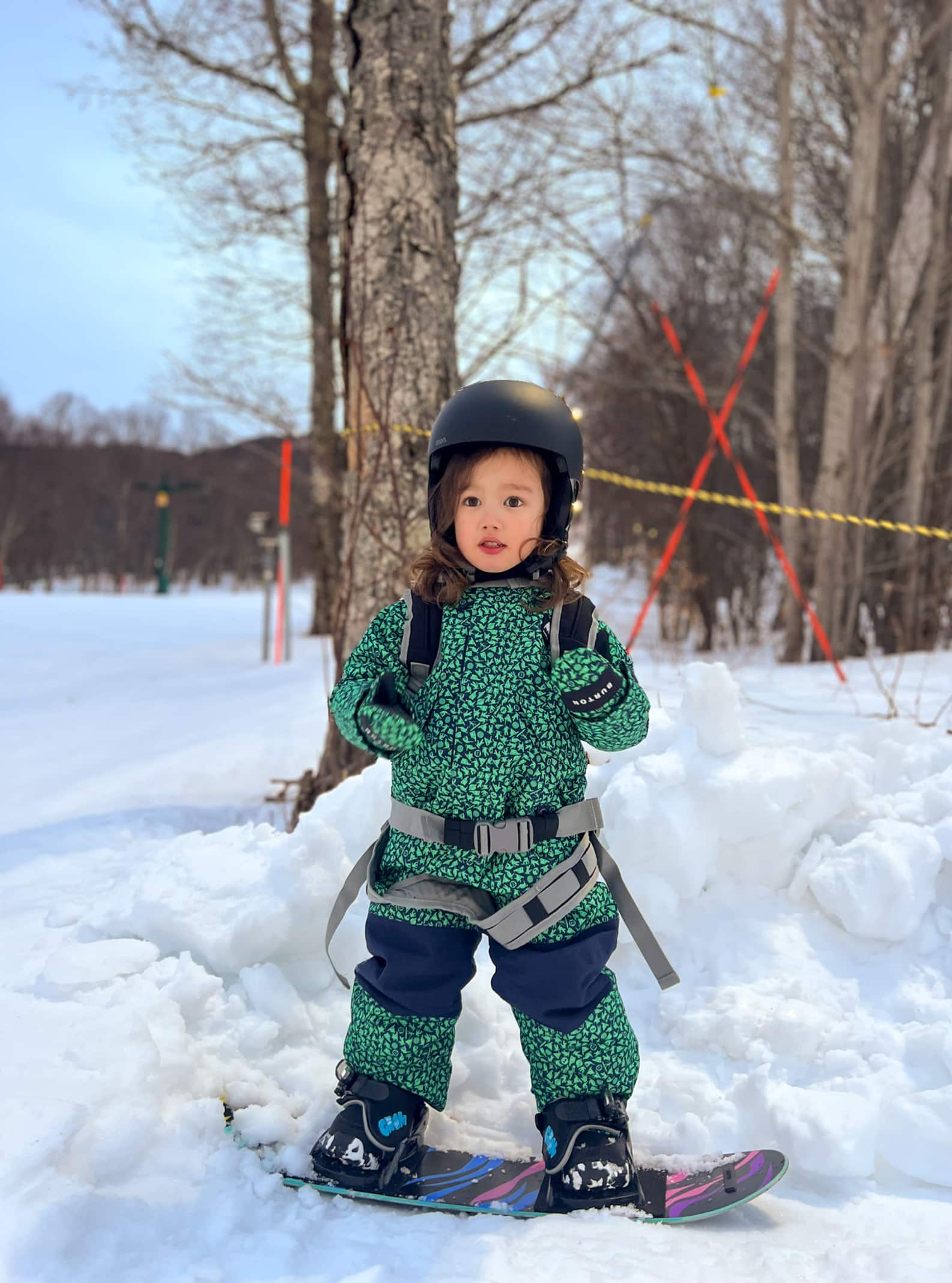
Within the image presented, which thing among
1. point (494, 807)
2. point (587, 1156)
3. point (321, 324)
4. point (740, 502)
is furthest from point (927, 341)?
point (587, 1156)

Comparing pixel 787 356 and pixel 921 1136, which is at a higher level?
pixel 787 356

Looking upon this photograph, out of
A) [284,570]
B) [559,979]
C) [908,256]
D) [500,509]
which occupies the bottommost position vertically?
[559,979]

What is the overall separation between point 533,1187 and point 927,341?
7.45 metres

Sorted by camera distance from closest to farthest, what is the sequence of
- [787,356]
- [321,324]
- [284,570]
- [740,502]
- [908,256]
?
[740,502] → [787,356] → [908,256] → [284,570] → [321,324]

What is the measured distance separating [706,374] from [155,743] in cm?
881

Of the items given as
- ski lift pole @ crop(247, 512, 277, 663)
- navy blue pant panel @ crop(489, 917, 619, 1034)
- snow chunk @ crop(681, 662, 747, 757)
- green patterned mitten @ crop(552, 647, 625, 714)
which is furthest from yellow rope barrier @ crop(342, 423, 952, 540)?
ski lift pole @ crop(247, 512, 277, 663)

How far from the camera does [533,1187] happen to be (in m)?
1.67

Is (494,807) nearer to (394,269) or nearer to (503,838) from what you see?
(503,838)

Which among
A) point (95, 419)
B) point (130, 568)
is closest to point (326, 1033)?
point (130, 568)

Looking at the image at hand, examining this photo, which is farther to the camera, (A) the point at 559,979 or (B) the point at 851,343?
(B) the point at 851,343

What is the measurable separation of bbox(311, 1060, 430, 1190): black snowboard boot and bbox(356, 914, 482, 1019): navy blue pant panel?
0.16 metres

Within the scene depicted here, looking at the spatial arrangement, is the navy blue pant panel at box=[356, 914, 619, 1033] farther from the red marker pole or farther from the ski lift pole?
the ski lift pole

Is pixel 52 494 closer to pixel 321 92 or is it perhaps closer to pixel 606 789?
pixel 321 92

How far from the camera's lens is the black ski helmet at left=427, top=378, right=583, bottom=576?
69.4 inches
